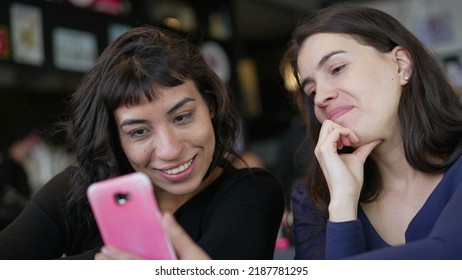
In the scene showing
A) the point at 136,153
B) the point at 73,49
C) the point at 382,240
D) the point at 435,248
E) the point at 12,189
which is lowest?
the point at 12,189

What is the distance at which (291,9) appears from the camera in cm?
572

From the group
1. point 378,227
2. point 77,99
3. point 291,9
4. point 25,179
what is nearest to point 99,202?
point 77,99

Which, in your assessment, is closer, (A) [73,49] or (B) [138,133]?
(B) [138,133]

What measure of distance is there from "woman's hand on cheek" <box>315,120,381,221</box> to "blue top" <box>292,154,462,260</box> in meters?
0.03

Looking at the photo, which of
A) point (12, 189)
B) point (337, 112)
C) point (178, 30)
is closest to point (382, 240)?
point (337, 112)

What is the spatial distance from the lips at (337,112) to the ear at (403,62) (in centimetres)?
18

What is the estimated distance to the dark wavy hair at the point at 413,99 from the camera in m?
1.37

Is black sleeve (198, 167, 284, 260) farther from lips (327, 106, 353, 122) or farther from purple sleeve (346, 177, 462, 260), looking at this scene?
purple sleeve (346, 177, 462, 260)

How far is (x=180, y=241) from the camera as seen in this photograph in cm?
96

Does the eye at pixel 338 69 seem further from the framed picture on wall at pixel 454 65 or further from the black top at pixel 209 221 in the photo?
the framed picture on wall at pixel 454 65

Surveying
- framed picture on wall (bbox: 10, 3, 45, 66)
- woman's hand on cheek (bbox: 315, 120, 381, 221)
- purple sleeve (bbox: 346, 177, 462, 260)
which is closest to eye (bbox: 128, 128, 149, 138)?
woman's hand on cheek (bbox: 315, 120, 381, 221)

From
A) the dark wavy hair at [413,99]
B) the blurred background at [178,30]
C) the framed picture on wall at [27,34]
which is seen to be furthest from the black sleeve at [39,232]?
the framed picture on wall at [27,34]

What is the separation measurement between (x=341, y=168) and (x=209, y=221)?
327mm

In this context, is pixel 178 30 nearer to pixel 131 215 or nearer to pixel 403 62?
pixel 403 62
